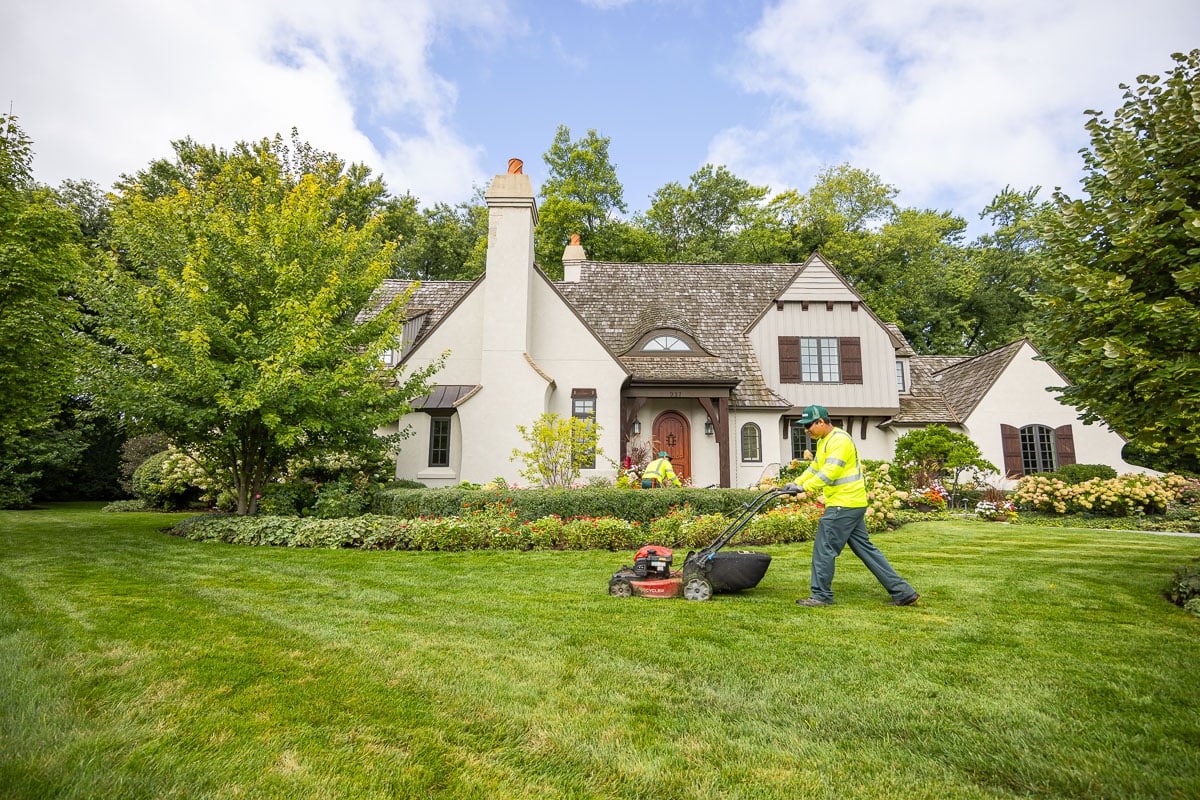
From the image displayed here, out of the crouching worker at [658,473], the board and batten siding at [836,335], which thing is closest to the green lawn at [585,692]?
the crouching worker at [658,473]

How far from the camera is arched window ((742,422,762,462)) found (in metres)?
18.2

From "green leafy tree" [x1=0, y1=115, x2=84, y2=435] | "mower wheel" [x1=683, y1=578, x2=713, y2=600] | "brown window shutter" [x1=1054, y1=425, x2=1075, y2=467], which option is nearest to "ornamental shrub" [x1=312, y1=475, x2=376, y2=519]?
"green leafy tree" [x1=0, y1=115, x2=84, y2=435]

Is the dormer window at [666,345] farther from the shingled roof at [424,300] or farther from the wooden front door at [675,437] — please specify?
the shingled roof at [424,300]

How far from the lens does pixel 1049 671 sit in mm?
3885

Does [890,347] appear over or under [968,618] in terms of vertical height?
over

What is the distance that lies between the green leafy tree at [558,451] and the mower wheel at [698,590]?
7.87 metres

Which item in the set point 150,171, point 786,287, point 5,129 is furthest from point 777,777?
point 150,171

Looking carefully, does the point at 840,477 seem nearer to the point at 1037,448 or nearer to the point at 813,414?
the point at 813,414

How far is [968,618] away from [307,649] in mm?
5492

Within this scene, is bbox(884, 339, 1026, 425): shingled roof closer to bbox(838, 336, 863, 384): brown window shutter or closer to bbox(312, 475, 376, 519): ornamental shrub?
bbox(838, 336, 863, 384): brown window shutter

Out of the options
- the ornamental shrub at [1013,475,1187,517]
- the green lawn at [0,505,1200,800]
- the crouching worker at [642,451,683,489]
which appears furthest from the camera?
the ornamental shrub at [1013,475,1187,517]

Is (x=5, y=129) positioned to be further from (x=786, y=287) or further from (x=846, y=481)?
(x=786, y=287)

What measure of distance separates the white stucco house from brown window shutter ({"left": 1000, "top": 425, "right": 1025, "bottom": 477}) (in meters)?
0.04

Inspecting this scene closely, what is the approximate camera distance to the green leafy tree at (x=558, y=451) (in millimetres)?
13883
